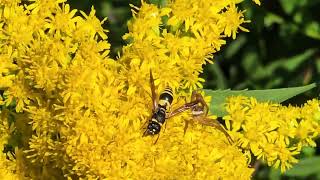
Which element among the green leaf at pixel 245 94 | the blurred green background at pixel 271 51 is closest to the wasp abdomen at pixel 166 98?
the green leaf at pixel 245 94

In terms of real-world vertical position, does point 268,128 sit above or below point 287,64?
below

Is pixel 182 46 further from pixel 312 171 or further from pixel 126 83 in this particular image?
pixel 312 171

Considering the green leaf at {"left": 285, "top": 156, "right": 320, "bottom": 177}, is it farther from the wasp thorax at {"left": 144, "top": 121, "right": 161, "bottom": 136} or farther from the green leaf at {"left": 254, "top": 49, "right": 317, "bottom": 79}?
the wasp thorax at {"left": 144, "top": 121, "right": 161, "bottom": 136}

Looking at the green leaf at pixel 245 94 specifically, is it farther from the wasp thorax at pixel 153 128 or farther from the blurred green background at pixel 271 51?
the blurred green background at pixel 271 51

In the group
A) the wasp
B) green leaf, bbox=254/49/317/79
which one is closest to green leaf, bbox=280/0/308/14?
green leaf, bbox=254/49/317/79

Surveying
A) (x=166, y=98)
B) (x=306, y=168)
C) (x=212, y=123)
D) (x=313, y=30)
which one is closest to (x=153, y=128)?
(x=166, y=98)

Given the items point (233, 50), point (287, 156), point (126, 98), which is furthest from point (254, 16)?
point (126, 98)

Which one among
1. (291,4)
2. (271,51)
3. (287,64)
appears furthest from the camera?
(271,51)

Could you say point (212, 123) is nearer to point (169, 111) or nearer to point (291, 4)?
point (169, 111)
